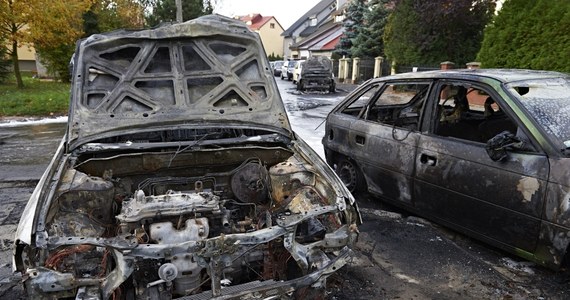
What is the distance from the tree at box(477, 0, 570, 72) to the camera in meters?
9.66

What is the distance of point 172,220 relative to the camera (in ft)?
9.20

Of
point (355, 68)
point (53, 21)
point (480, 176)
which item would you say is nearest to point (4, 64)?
point (53, 21)

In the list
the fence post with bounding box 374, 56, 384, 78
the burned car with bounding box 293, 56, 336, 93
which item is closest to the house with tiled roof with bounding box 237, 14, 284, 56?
the fence post with bounding box 374, 56, 384, 78

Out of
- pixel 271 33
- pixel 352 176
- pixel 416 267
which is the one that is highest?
pixel 271 33

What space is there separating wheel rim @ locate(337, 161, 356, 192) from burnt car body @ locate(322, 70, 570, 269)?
1 centimetres

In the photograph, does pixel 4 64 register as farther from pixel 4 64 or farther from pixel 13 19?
pixel 13 19

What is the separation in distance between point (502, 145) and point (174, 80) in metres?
3.06

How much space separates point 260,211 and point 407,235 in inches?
71.2

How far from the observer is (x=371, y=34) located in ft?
83.1

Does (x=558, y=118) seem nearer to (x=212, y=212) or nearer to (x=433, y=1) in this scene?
(x=212, y=212)

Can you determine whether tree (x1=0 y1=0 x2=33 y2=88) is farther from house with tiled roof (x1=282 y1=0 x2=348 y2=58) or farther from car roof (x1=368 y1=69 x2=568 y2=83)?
house with tiled roof (x1=282 y1=0 x2=348 y2=58)

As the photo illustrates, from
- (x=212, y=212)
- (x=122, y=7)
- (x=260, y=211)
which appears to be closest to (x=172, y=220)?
(x=212, y=212)

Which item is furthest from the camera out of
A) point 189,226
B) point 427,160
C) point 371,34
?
point 371,34

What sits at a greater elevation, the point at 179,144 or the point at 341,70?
the point at 341,70
